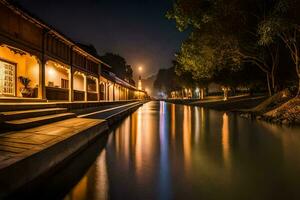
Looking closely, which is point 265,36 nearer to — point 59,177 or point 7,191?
point 59,177

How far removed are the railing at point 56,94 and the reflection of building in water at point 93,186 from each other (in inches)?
387

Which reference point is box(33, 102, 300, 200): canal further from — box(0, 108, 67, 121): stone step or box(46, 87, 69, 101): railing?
box(46, 87, 69, 101): railing

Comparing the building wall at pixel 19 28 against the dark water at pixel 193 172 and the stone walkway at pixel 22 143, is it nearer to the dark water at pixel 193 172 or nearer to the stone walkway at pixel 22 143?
the stone walkway at pixel 22 143

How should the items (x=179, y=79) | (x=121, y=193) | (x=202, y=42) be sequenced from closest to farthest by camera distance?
(x=121, y=193)
(x=202, y=42)
(x=179, y=79)

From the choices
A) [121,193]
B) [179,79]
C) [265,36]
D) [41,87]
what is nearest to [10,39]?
[41,87]

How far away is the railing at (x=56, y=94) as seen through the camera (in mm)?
13484

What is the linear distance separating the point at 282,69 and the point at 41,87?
1045 inches

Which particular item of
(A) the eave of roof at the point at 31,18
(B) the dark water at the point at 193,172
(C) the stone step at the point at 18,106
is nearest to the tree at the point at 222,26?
(A) the eave of roof at the point at 31,18

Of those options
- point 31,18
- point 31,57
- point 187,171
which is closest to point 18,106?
point 31,18

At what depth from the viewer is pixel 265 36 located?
12859mm

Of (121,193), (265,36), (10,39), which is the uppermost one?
(265,36)

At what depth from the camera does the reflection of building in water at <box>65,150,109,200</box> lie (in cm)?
359

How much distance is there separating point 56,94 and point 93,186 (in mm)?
11999

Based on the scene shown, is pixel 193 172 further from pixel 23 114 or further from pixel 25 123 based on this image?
pixel 23 114
